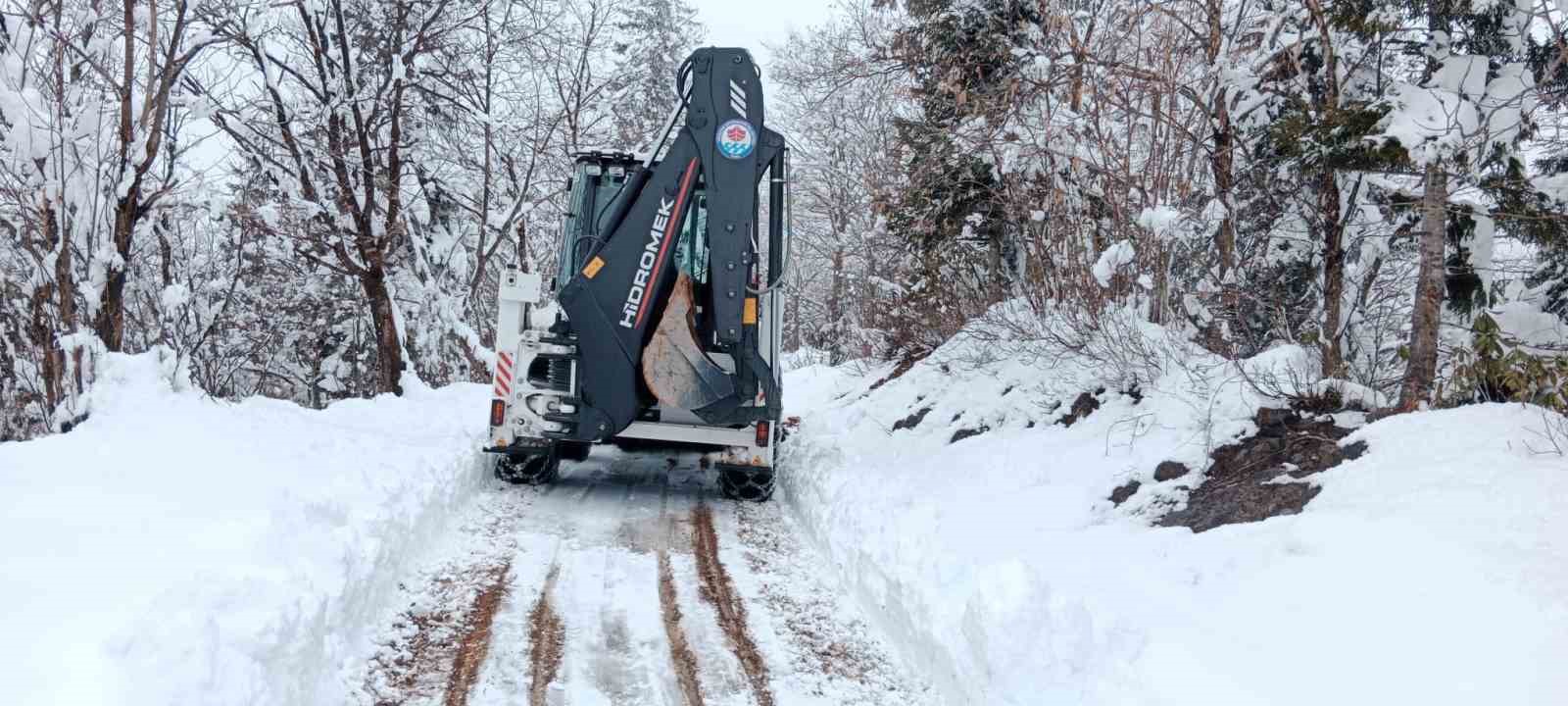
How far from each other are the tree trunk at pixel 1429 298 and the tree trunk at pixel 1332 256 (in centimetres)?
155

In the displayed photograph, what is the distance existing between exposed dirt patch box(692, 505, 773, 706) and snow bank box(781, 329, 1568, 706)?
77 cm

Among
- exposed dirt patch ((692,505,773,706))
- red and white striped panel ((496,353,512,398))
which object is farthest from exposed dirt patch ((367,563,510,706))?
red and white striped panel ((496,353,512,398))

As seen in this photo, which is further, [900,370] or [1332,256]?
[900,370]

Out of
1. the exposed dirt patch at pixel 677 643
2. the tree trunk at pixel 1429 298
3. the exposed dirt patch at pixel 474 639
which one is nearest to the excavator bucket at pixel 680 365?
the exposed dirt patch at pixel 677 643

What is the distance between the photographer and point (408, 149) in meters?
13.6

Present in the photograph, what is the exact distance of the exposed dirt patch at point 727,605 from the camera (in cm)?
470

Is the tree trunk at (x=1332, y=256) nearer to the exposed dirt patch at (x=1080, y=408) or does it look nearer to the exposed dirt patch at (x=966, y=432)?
the exposed dirt patch at (x=1080, y=408)

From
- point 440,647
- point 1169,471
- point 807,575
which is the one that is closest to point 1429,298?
point 1169,471

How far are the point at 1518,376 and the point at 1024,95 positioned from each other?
5452mm

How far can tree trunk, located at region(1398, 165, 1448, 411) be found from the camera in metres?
6.02

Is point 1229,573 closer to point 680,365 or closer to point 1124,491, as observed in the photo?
point 1124,491

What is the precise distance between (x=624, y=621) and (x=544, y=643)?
21.1 inches

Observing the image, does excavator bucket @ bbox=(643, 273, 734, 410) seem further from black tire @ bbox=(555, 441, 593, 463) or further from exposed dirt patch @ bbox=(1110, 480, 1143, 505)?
exposed dirt patch @ bbox=(1110, 480, 1143, 505)

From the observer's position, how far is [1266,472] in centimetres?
572
